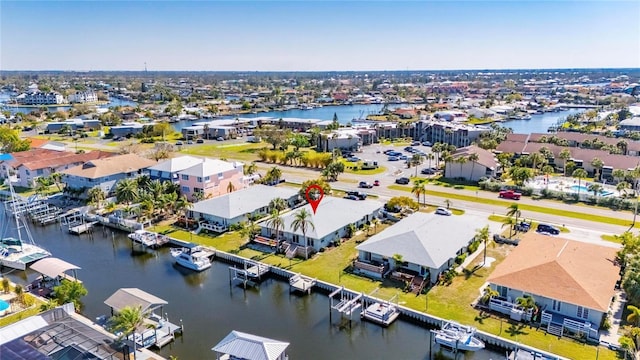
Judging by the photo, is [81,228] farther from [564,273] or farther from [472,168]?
[472,168]

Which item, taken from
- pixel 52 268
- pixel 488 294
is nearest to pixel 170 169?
pixel 52 268

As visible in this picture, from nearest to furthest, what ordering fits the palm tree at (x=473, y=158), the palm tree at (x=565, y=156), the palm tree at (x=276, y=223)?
the palm tree at (x=276, y=223), the palm tree at (x=473, y=158), the palm tree at (x=565, y=156)

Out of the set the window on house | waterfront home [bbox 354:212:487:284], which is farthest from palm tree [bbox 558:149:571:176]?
the window on house

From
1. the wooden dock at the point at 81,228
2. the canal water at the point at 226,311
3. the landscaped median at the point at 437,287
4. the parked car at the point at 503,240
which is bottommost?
Answer: the canal water at the point at 226,311

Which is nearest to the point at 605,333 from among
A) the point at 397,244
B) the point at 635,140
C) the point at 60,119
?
the point at 397,244

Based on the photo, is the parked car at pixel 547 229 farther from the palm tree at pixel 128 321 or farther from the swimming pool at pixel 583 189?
the palm tree at pixel 128 321

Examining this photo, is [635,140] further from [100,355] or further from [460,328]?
[100,355]

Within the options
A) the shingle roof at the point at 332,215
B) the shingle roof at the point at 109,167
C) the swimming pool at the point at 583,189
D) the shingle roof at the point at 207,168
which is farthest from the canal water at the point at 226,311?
the swimming pool at the point at 583,189
